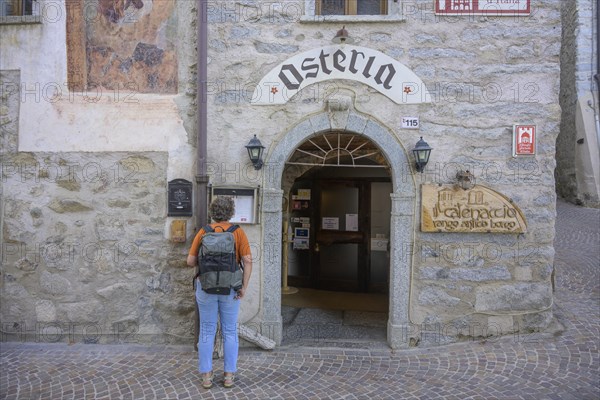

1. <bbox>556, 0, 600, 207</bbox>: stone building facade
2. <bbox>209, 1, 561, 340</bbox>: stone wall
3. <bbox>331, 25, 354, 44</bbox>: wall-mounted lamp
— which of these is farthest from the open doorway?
<bbox>556, 0, 600, 207</bbox>: stone building facade

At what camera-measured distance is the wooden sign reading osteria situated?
462cm

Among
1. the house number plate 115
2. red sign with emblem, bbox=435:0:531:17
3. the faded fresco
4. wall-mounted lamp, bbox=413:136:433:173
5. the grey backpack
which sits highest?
red sign with emblem, bbox=435:0:531:17

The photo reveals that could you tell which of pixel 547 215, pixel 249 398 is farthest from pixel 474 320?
pixel 249 398

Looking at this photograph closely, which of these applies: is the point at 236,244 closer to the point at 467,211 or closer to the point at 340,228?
the point at 467,211

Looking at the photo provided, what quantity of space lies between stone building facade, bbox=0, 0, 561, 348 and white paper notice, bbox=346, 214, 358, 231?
2.62 metres

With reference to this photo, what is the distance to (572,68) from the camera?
438 inches

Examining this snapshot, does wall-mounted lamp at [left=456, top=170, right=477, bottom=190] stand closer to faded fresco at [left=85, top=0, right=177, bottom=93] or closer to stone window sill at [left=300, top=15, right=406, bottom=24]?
stone window sill at [left=300, top=15, right=406, bottom=24]

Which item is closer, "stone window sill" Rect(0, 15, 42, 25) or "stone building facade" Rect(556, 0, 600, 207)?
"stone window sill" Rect(0, 15, 42, 25)

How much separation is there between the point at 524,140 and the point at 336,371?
3.07m

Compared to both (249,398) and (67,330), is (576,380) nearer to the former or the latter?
(249,398)

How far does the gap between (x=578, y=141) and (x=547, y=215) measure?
8652 millimetres

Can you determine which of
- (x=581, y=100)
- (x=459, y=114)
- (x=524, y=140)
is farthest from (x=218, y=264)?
(x=581, y=100)

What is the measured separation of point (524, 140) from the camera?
4605mm

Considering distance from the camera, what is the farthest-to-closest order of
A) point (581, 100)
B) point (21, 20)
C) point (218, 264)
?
point (581, 100) → point (21, 20) → point (218, 264)
